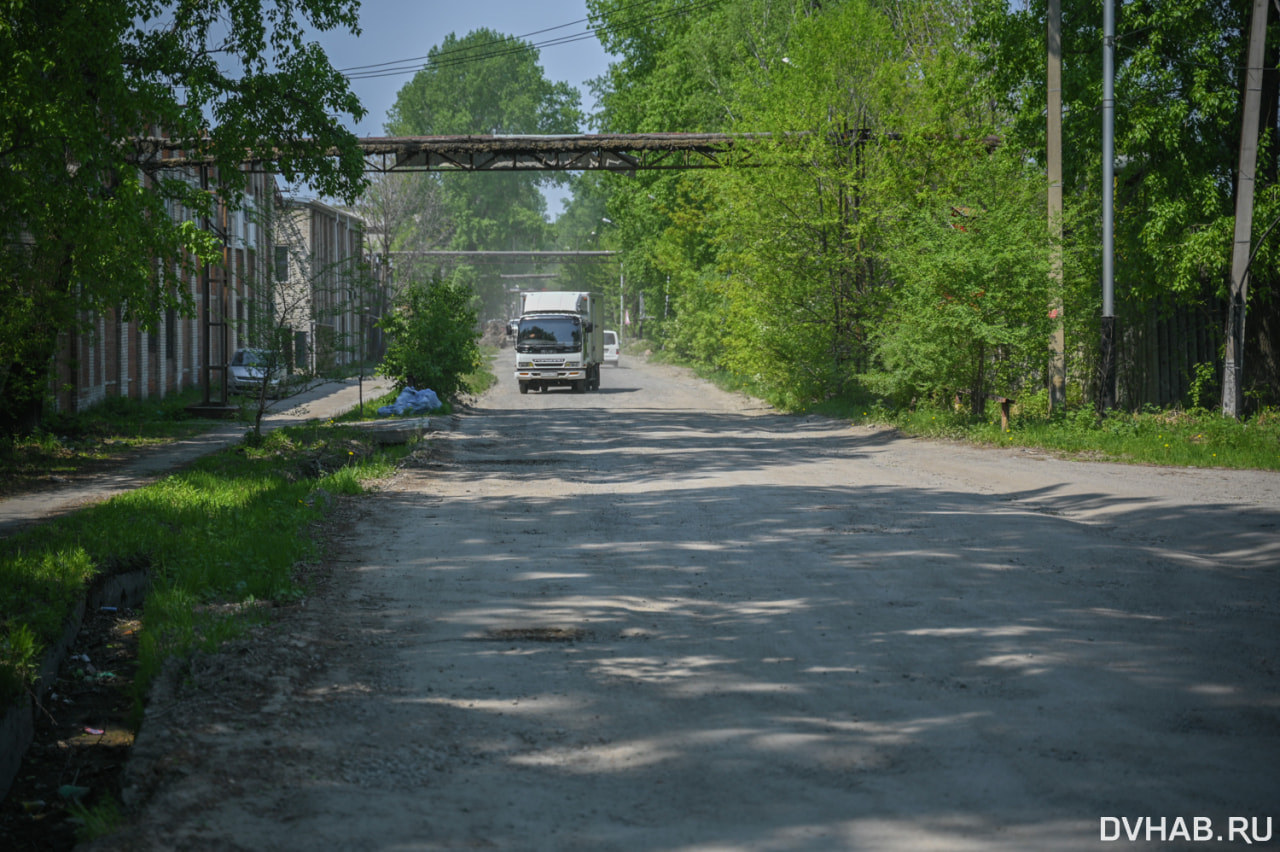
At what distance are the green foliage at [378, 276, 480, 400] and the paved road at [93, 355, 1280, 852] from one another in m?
16.7

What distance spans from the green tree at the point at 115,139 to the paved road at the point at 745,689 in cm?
608

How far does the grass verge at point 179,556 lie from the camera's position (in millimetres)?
6848

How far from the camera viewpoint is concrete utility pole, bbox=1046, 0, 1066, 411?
762 inches

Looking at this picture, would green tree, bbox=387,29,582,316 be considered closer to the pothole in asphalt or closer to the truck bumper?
the truck bumper

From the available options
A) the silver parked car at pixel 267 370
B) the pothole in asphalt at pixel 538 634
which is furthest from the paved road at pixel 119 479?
the pothole in asphalt at pixel 538 634

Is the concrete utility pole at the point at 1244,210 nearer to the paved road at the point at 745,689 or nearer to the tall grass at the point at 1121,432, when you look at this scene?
the tall grass at the point at 1121,432

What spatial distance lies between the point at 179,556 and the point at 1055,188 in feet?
50.7

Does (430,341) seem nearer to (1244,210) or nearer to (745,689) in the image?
(1244,210)

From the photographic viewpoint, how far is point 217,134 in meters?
17.7

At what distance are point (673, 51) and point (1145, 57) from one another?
27261 millimetres

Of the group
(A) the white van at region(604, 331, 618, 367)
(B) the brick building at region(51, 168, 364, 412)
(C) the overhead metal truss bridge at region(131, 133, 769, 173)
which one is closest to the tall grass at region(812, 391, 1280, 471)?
(B) the brick building at region(51, 168, 364, 412)

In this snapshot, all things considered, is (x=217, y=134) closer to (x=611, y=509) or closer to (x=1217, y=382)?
(x=611, y=509)

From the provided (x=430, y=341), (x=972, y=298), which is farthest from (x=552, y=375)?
(x=972, y=298)

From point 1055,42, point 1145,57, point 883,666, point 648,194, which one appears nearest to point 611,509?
point 883,666
